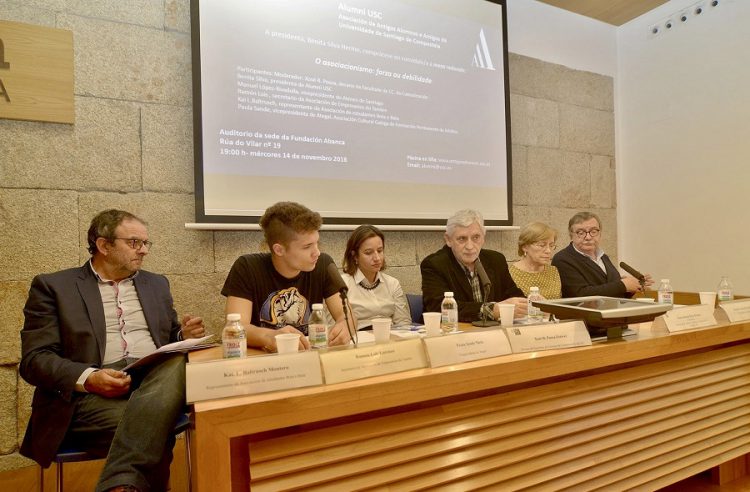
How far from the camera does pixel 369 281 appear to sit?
258 cm

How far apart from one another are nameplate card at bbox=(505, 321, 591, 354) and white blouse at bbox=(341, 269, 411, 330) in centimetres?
114

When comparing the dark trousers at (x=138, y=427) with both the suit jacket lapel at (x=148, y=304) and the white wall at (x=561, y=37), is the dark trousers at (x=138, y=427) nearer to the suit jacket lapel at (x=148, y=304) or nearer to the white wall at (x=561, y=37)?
the suit jacket lapel at (x=148, y=304)

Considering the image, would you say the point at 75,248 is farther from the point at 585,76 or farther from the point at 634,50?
the point at 634,50

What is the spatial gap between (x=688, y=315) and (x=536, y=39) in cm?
279

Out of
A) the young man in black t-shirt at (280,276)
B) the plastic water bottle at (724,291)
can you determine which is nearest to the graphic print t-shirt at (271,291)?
the young man in black t-shirt at (280,276)

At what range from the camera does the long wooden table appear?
984 millimetres

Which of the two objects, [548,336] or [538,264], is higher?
[538,264]

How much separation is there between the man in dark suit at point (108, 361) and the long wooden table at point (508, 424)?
0.63 ft

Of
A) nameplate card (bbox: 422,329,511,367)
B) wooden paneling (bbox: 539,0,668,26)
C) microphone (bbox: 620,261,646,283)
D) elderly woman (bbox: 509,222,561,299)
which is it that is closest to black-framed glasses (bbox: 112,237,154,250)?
nameplate card (bbox: 422,329,511,367)

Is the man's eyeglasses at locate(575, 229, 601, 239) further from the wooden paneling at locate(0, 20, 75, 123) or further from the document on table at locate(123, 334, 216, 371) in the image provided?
the wooden paneling at locate(0, 20, 75, 123)

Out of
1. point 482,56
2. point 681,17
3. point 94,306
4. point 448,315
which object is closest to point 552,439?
point 448,315

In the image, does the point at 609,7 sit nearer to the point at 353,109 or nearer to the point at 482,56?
the point at 482,56

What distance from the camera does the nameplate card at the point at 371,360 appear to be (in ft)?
3.59

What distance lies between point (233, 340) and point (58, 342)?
812mm
